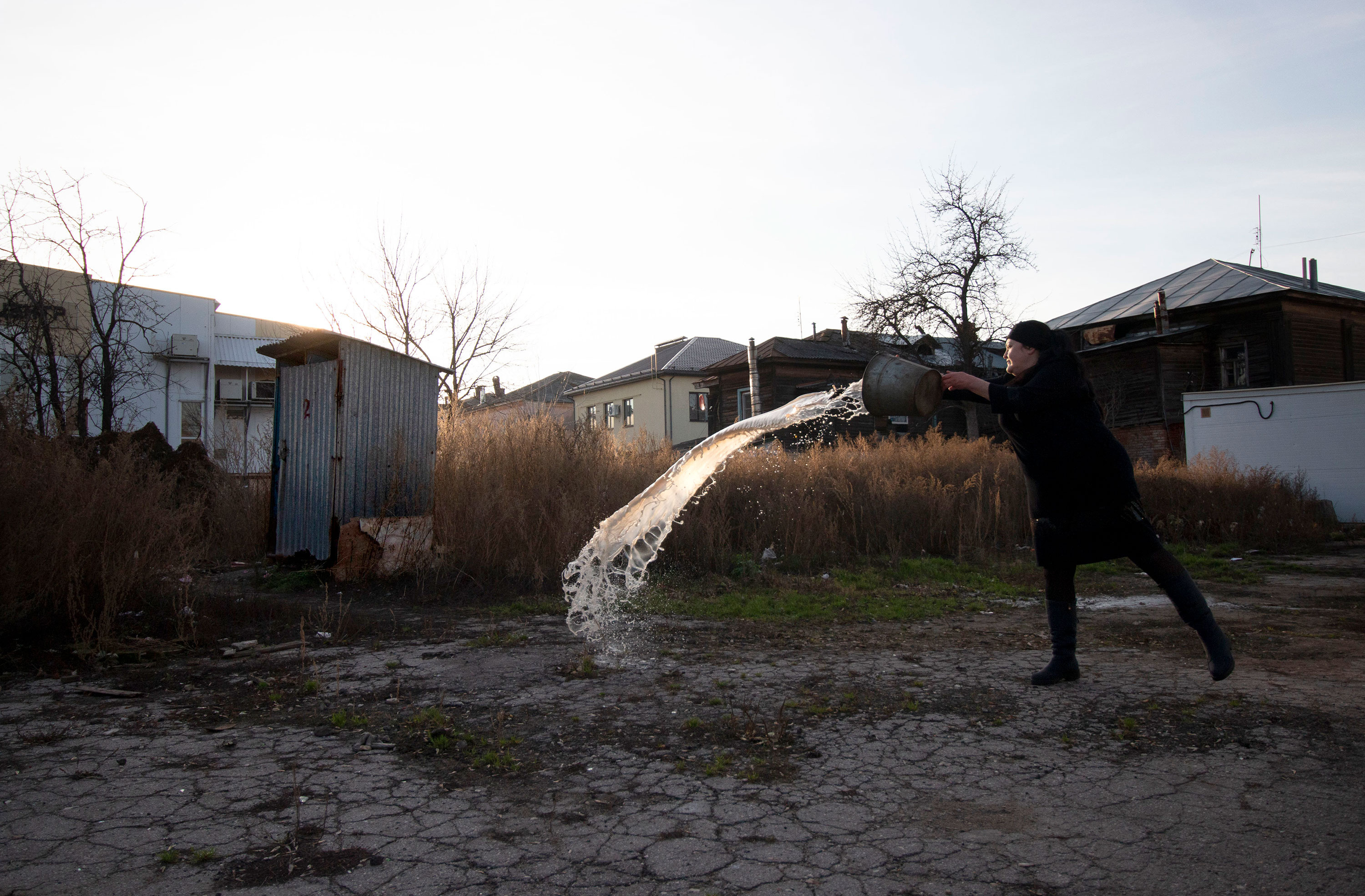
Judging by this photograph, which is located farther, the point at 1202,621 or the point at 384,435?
the point at 384,435

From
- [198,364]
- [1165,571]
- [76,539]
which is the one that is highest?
[198,364]

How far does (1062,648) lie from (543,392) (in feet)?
99.7

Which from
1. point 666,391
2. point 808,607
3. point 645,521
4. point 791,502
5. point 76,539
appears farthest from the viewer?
point 666,391

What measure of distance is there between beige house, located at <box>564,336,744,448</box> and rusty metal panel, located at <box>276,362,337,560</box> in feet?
100.0

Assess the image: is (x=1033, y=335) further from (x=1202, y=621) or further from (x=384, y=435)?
(x=384, y=435)

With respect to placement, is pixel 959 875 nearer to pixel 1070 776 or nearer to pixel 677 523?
pixel 1070 776

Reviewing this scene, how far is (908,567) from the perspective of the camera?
9.66 m

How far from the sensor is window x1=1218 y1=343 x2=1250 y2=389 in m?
29.4

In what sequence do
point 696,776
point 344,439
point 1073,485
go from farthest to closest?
1. point 344,439
2. point 1073,485
3. point 696,776

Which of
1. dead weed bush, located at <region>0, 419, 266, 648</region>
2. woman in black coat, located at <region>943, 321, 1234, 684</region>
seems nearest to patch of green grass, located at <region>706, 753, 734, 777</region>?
woman in black coat, located at <region>943, 321, 1234, 684</region>

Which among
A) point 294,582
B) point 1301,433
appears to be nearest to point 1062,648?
point 294,582

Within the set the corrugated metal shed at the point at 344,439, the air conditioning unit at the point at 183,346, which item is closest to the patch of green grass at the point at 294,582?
the corrugated metal shed at the point at 344,439

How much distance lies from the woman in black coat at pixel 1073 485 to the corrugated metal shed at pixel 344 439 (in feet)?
20.8

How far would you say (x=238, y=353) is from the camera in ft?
117
